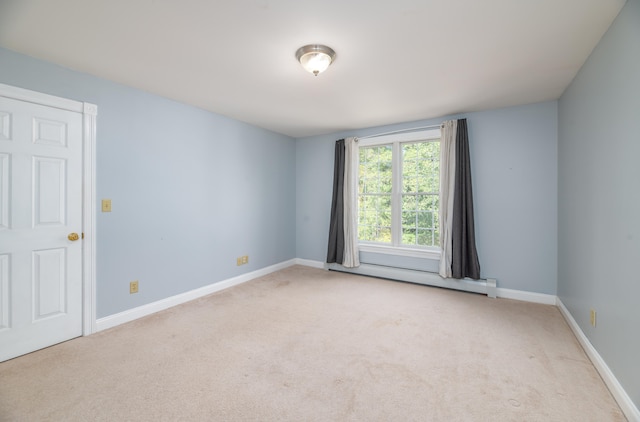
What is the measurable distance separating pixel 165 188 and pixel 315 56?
2272 mm

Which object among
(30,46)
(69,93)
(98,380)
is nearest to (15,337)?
(98,380)

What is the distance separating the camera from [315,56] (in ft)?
7.11

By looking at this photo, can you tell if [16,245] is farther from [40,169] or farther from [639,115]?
[639,115]

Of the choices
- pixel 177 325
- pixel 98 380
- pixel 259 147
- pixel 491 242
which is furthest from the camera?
pixel 259 147

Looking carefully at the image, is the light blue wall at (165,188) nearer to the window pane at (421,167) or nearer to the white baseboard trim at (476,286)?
the white baseboard trim at (476,286)

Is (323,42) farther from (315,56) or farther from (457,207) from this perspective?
(457,207)

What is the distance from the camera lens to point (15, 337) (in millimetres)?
2168

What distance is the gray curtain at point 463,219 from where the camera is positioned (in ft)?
11.9

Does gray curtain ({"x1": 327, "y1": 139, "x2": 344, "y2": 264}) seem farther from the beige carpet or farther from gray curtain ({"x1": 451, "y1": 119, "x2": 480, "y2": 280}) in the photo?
gray curtain ({"x1": 451, "y1": 119, "x2": 480, "y2": 280})

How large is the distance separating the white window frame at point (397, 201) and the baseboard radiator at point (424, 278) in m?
0.26

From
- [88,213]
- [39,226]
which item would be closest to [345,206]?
[88,213]

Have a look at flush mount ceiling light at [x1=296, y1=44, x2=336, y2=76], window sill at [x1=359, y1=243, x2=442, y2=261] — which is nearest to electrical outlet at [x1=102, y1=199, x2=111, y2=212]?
flush mount ceiling light at [x1=296, y1=44, x2=336, y2=76]

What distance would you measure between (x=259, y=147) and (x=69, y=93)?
240cm

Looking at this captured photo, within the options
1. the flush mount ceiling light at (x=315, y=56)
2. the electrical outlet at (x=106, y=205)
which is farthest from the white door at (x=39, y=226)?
the flush mount ceiling light at (x=315, y=56)
